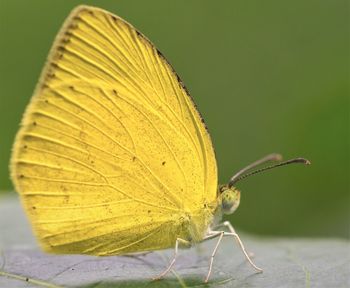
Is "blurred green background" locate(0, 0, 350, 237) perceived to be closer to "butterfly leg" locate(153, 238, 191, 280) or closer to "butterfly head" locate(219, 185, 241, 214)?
"butterfly head" locate(219, 185, 241, 214)

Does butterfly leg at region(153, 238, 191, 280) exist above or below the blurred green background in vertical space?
below

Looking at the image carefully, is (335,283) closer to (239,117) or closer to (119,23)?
(119,23)

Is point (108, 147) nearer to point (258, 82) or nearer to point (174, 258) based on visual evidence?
point (174, 258)

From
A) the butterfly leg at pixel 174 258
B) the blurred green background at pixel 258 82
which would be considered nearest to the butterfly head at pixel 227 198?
the butterfly leg at pixel 174 258

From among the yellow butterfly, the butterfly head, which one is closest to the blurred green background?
the butterfly head

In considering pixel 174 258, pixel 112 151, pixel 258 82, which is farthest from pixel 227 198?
pixel 258 82

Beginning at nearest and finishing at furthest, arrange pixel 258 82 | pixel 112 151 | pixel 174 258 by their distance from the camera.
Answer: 1. pixel 174 258
2. pixel 112 151
3. pixel 258 82
